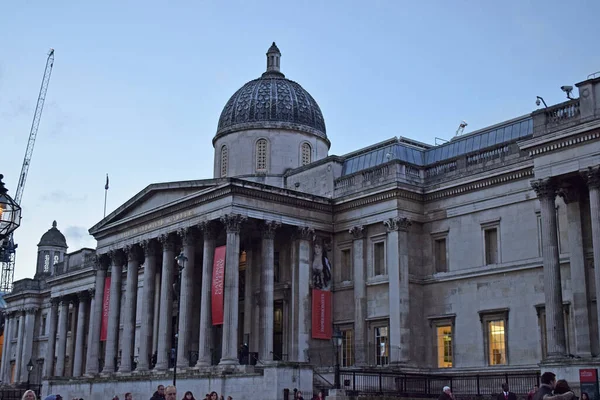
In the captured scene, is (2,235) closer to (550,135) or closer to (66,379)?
(550,135)

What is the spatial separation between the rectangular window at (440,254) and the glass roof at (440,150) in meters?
4.29

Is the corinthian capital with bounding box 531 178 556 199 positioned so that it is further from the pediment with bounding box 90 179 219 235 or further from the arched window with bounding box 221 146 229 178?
the arched window with bounding box 221 146 229 178

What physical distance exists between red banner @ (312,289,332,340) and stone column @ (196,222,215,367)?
18.3 ft

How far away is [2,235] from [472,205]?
28.6 m

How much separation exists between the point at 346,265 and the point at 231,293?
7.34m

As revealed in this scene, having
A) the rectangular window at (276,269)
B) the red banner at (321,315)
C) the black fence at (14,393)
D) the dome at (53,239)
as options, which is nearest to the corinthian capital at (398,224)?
the red banner at (321,315)

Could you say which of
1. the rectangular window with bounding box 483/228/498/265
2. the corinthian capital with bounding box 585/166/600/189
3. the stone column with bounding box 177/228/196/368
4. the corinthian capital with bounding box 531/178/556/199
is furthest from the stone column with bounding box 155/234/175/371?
the corinthian capital with bounding box 585/166/600/189

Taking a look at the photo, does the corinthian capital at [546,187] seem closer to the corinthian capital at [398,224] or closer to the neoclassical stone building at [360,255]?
the neoclassical stone building at [360,255]

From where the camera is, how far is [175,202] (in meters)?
44.4

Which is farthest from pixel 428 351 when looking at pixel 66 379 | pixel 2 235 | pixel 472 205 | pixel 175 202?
pixel 2 235

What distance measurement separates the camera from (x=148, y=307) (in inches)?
1857

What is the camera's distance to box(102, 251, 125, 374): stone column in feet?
163

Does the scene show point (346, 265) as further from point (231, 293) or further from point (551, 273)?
point (551, 273)

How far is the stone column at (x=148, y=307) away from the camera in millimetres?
46016
